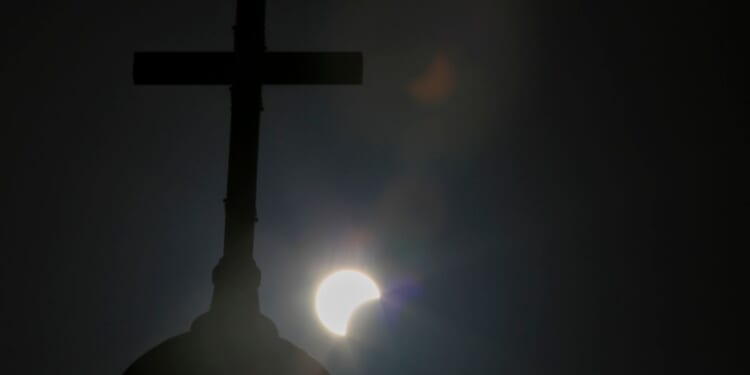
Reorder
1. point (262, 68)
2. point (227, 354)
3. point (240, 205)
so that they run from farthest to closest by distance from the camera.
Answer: point (262, 68), point (240, 205), point (227, 354)

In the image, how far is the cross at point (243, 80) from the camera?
446cm

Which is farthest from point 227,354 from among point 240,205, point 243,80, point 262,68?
point 262,68

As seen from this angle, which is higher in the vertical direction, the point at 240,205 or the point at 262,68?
the point at 262,68

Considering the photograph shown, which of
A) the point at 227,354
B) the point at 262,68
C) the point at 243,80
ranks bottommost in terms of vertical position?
the point at 227,354

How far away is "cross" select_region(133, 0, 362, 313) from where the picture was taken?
14.6 ft

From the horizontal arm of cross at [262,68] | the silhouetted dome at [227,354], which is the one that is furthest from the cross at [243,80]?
the silhouetted dome at [227,354]

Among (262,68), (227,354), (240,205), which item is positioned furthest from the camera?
(262,68)

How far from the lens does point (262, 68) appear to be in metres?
5.40

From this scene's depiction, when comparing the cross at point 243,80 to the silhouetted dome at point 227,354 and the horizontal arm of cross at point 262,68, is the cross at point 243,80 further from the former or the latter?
the silhouetted dome at point 227,354

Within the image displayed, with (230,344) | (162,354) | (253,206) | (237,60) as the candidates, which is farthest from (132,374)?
(237,60)

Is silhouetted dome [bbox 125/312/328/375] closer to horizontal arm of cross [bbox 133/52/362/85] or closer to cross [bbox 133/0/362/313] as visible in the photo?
cross [bbox 133/0/362/313]

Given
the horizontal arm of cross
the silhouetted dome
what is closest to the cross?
the horizontal arm of cross

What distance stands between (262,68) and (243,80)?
0.66ft

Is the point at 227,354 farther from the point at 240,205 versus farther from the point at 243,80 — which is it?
the point at 243,80
